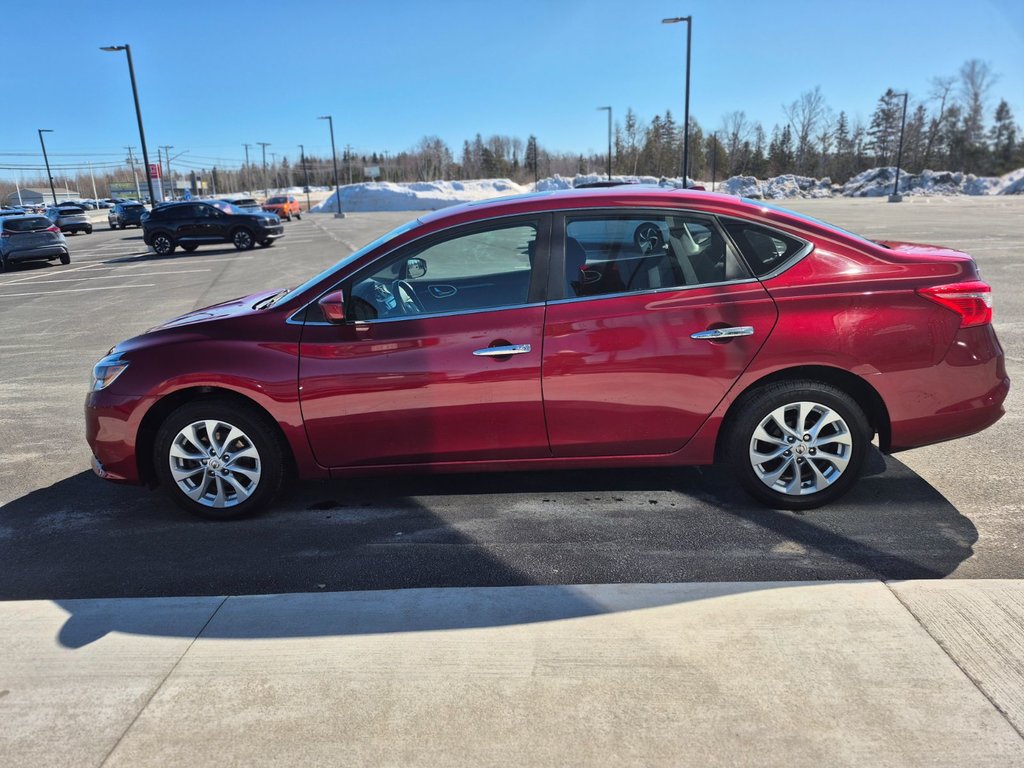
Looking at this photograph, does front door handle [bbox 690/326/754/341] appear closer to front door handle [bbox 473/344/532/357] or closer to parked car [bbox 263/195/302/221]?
front door handle [bbox 473/344/532/357]

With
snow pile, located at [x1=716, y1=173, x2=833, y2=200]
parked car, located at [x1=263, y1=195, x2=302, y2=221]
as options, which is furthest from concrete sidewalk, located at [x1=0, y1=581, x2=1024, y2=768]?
snow pile, located at [x1=716, y1=173, x2=833, y2=200]

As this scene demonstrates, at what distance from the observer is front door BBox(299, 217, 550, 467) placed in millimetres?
3762

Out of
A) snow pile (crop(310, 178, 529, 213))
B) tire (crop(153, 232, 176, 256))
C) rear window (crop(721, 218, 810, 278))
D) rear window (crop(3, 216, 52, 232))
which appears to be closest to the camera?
rear window (crop(721, 218, 810, 278))

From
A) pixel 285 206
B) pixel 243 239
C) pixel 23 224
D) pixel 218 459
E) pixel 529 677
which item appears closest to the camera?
pixel 529 677

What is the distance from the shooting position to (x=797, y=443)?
12.6ft

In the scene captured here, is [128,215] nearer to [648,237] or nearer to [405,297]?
[405,297]

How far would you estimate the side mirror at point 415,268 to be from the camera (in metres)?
4.17

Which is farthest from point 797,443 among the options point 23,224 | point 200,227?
point 200,227

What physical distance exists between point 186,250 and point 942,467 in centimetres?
2616

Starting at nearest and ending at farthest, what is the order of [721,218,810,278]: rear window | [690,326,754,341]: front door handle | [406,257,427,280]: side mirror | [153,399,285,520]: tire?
[690,326,754,341]: front door handle → [721,218,810,278]: rear window → [153,399,285,520]: tire → [406,257,427,280]: side mirror

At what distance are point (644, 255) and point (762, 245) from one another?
617mm

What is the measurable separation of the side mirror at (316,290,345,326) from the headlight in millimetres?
1198

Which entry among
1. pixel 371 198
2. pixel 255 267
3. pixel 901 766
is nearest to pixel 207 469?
pixel 901 766

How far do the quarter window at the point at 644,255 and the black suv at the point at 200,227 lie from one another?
75.9 ft
